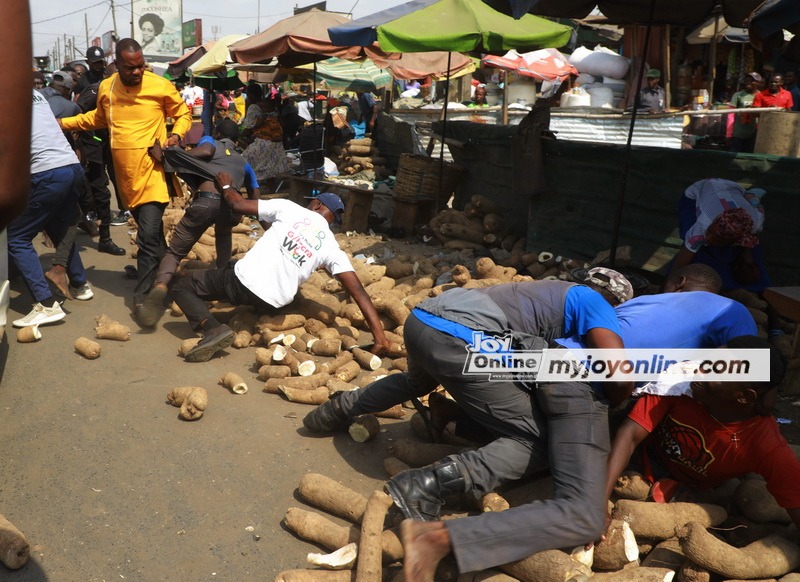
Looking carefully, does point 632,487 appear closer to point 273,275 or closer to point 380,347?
point 380,347

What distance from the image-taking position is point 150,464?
366 centimetres

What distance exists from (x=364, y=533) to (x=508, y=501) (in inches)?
28.5

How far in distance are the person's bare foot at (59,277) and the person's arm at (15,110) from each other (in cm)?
542

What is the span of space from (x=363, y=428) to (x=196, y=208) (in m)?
2.86

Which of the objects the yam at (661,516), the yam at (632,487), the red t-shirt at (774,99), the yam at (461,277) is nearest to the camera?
the yam at (661,516)

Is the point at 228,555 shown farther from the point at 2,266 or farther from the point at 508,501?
the point at 2,266

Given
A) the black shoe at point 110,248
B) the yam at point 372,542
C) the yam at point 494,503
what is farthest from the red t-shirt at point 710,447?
the black shoe at point 110,248

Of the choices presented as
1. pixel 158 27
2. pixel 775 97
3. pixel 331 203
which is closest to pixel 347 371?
pixel 331 203

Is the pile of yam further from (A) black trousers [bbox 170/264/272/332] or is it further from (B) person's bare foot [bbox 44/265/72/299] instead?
(A) black trousers [bbox 170/264/272/332]

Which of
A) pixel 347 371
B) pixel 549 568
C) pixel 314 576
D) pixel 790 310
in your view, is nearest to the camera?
pixel 549 568

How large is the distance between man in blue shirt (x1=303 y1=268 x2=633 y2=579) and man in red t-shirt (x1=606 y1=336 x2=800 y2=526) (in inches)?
6.6

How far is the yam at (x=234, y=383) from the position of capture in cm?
455

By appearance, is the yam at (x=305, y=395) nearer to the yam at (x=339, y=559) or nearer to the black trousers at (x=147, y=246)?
the yam at (x=339, y=559)

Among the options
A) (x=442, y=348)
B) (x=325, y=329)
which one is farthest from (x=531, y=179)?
(x=442, y=348)
